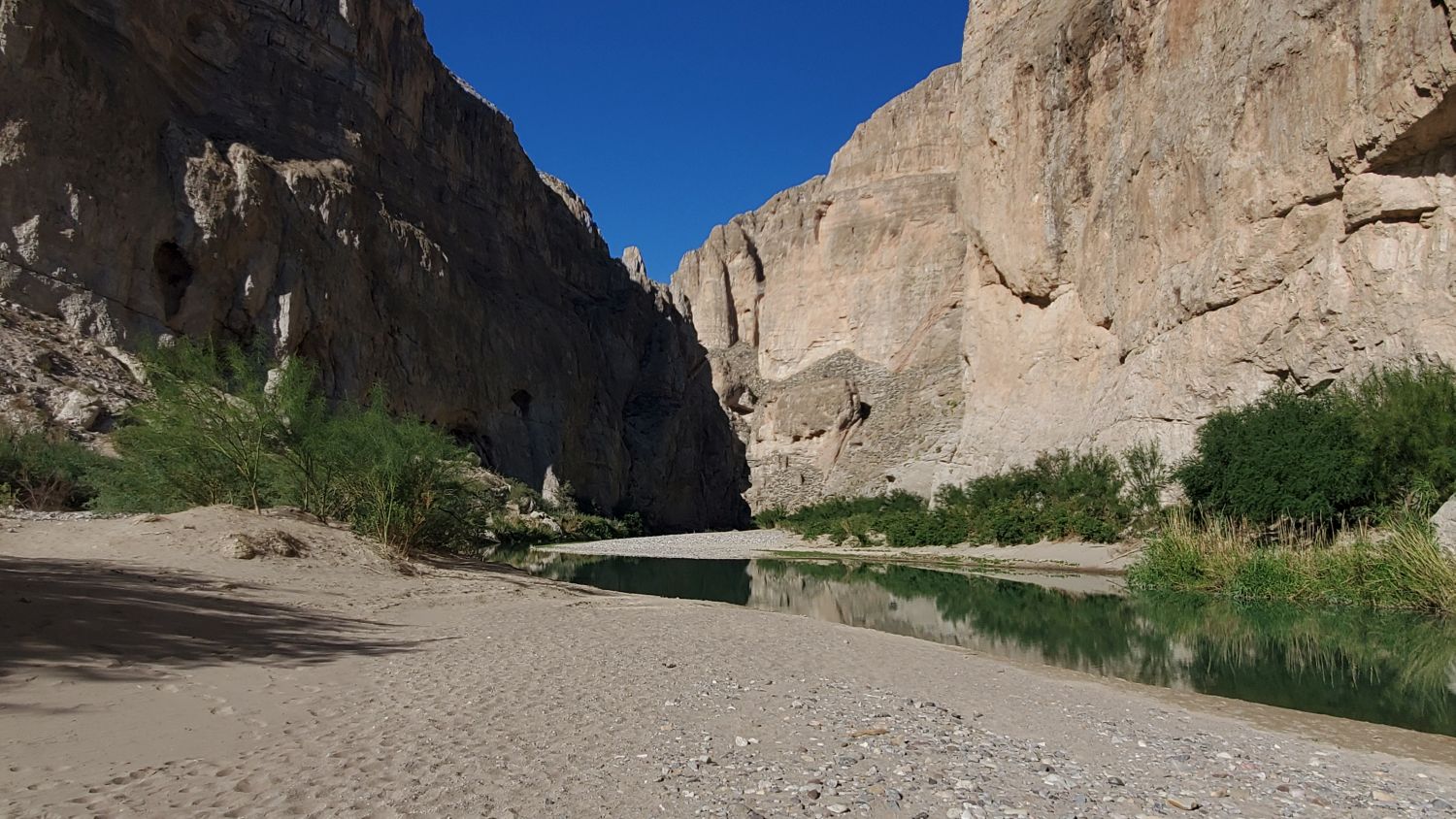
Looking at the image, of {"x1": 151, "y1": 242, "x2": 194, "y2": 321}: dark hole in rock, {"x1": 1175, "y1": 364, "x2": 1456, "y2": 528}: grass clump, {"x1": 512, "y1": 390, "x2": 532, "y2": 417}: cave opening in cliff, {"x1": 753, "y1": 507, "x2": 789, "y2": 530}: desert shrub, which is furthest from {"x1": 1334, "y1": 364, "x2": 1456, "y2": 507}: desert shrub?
{"x1": 512, "y1": 390, "x2": 532, "y2": 417}: cave opening in cliff

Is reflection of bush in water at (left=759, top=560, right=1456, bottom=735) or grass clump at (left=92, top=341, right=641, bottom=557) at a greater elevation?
grass clump at (left=92, top=341, right=641, bottom=557)

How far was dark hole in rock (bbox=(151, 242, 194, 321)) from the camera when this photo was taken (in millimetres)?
26391

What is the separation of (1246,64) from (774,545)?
24818 mm

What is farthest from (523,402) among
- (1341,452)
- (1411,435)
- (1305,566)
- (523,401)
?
(1411,435)

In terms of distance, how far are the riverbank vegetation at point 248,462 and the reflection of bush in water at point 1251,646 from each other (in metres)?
10.6

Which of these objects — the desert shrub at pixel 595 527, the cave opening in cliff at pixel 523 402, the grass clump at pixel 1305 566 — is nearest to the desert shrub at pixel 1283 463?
the grass clump at pixel 1305 566

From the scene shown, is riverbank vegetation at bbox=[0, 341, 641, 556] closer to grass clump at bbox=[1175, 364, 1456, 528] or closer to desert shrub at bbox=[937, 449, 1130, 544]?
grass clump at bbox=[1175, 364, 1456, 528]

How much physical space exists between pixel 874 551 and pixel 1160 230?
14514 millimetres

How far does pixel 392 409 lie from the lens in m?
34.2

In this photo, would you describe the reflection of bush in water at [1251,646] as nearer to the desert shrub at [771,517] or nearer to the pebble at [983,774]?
the pebble at [983,774]

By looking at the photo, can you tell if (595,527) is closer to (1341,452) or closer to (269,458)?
(269,458)

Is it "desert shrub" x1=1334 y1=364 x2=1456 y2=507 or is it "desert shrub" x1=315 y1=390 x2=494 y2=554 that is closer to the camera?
"desert shrub" x1=1334 y1=364 x2=1456 y2=507

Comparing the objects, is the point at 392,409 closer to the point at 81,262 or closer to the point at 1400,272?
the point at 81,262

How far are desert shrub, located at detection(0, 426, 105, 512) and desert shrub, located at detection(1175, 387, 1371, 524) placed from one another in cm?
2336
